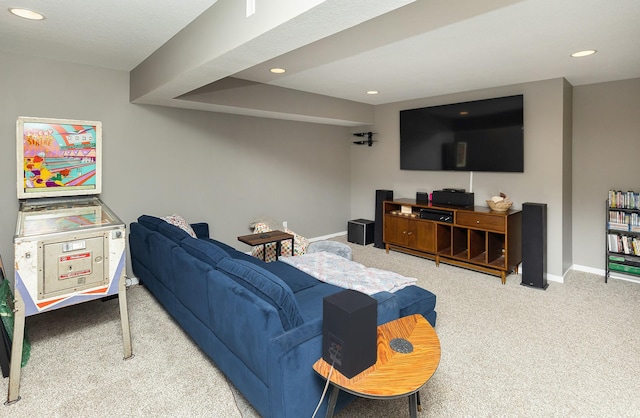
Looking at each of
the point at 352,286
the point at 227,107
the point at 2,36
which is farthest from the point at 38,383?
the point at 227,107

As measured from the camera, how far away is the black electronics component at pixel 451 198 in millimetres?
4480

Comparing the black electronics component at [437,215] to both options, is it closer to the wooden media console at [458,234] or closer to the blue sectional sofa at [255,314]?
the wooden media console at [458,234]

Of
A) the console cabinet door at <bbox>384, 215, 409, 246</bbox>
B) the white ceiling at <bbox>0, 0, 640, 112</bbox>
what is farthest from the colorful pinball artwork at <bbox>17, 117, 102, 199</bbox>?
the console cabinet door at <bbox>384, 215, 409, 246</bbox>

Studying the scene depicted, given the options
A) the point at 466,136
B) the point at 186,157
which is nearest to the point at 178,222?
the point at 186,157

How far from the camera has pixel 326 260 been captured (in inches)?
135

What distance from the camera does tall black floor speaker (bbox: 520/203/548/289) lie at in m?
3.72

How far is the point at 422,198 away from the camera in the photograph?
4.99 m

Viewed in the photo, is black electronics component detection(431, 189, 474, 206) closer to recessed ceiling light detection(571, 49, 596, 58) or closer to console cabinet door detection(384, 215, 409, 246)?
console cabinet door detection(384, 215, 409, 246)

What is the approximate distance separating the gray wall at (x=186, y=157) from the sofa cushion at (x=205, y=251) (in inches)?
69.8

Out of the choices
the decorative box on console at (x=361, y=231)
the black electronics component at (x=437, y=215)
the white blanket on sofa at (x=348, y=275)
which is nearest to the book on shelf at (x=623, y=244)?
the black electronics component at (x=437, y=215)

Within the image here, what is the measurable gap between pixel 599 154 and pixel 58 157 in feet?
18.2

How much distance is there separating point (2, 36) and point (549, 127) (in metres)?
5.15

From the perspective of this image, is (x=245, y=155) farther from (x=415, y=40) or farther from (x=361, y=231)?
(x=415, y=40)

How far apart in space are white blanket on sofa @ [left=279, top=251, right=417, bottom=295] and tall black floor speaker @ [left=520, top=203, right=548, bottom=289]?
169 centimetres
